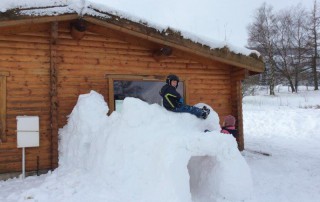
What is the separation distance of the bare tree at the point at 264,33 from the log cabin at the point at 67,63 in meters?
22.0

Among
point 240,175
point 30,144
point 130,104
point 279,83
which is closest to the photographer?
point 240,175

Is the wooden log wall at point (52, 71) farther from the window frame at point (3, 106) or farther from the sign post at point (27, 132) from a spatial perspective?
the sign post at point (27, 132)

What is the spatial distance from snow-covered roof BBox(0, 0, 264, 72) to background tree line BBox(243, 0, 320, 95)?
67.6 feet

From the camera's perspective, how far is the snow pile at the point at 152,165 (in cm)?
512

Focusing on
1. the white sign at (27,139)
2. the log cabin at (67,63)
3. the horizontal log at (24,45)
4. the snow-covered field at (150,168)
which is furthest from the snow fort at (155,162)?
the horizontal log at (24,45)

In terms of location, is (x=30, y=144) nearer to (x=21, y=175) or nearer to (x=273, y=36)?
(x=21, y=175)

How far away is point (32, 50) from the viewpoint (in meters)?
7.82

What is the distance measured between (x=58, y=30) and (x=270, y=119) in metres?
13.2

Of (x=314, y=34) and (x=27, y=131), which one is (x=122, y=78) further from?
(x=314, y=34)

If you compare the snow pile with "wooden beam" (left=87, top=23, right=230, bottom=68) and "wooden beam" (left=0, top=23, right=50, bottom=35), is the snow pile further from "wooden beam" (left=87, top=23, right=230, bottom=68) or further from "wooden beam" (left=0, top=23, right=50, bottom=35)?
"wooden beam" (left=0, top=23, right=50, bottom=35)

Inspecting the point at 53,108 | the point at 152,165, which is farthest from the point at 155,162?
the point at 53,108

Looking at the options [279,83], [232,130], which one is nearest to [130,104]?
[232,130]

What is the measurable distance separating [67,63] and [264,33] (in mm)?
26012

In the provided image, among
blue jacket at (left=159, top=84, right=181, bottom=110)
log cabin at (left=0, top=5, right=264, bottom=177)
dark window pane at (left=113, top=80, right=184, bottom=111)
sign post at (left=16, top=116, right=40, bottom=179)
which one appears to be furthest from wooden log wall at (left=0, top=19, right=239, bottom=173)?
blue jacket at (left=159, top=84, right=181, bottom=110)
